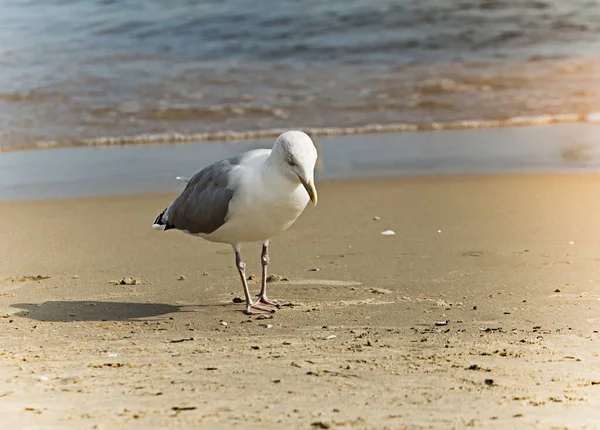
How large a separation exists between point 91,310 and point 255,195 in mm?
1259

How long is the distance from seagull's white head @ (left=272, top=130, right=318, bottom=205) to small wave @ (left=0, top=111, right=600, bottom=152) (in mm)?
7217

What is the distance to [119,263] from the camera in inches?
267

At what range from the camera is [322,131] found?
41.2 ft

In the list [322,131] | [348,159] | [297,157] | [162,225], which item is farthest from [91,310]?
[322,131]

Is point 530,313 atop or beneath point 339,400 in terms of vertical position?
beneath

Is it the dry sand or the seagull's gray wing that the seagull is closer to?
the seagull's gray wing

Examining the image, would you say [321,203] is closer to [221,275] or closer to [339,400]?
[221,275]

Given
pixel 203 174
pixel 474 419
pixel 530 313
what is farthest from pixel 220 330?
pixel 474 419

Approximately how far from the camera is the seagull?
5.00 metres

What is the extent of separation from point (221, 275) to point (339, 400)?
3025 millimetres

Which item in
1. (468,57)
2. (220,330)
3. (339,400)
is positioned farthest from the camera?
(468,57)

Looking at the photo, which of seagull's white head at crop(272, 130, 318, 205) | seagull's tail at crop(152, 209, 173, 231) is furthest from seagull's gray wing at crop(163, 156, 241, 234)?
seagull's white head at crop(272, 130, 318, 205)

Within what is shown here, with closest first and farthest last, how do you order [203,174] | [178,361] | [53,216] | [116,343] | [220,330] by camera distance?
[178,361] < [116,343] < [220,330] < [203,174] < [53,216]

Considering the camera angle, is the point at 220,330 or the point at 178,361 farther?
the point at 220,330
